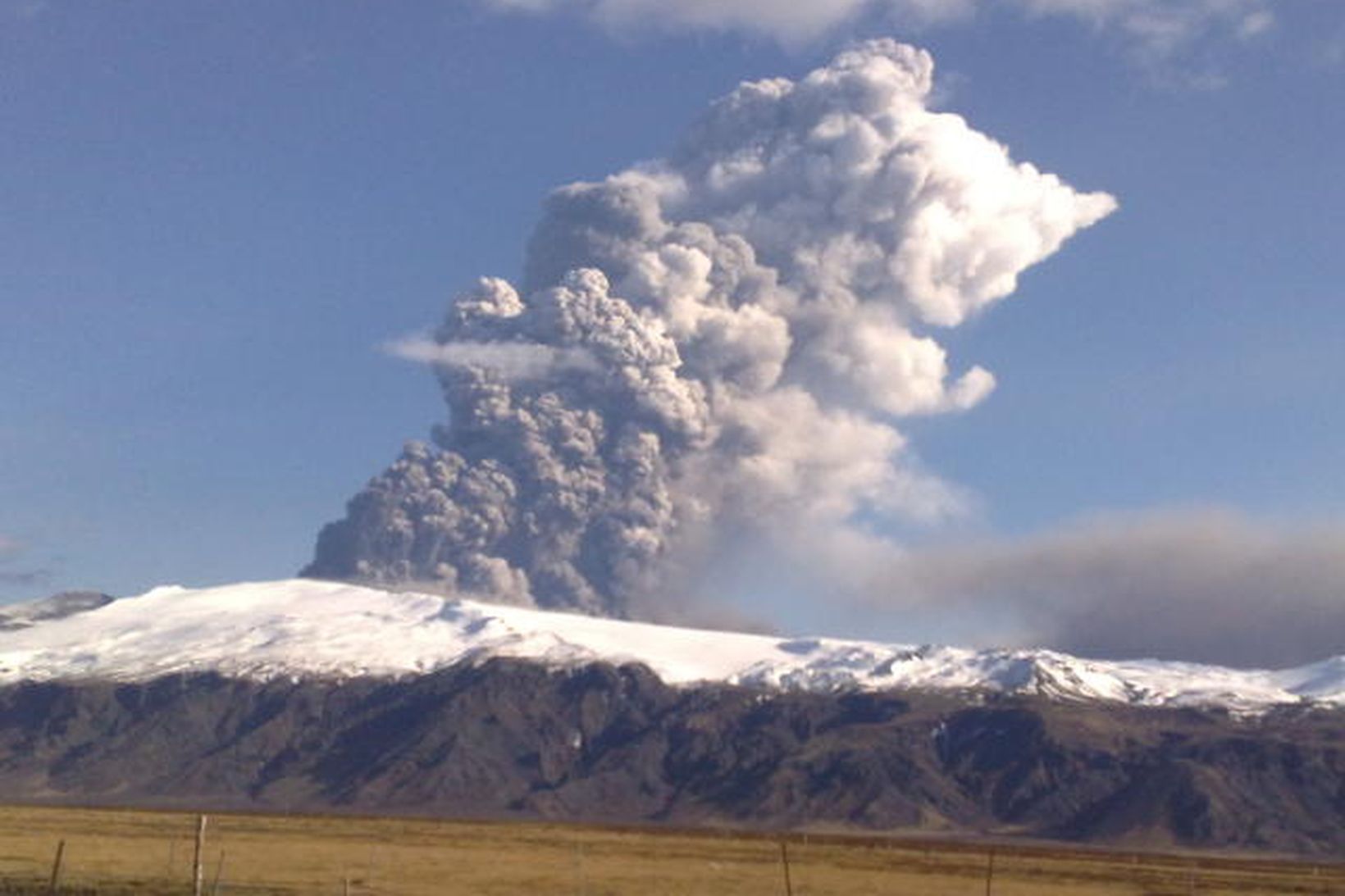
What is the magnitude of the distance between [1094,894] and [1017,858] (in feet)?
224

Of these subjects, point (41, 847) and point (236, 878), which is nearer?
point (236, 878)

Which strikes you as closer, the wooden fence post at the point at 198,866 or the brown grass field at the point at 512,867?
the wooden fence post at the point at 198,866

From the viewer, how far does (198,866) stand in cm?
6681

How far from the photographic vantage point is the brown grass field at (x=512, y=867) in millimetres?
101312

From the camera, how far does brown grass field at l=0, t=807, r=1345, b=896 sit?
101312 mm

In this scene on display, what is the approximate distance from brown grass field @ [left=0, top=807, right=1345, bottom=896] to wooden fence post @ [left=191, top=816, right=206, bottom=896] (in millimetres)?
767

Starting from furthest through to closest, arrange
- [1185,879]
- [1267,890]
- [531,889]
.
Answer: [1185,879] → [1267,890] → [531,889]

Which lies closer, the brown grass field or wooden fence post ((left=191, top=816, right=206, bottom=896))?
wooden fence post ((left=191, top=816, right=206, bottom=896))

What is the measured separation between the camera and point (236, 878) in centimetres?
10025

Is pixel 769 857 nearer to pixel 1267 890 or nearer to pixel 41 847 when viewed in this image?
pixel 1267 890

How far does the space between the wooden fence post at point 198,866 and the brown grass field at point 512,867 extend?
77 cm

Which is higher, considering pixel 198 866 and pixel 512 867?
pixel 198 866

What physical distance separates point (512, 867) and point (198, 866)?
210ft

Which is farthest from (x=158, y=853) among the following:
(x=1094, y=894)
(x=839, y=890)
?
(x=1094, y=894)
